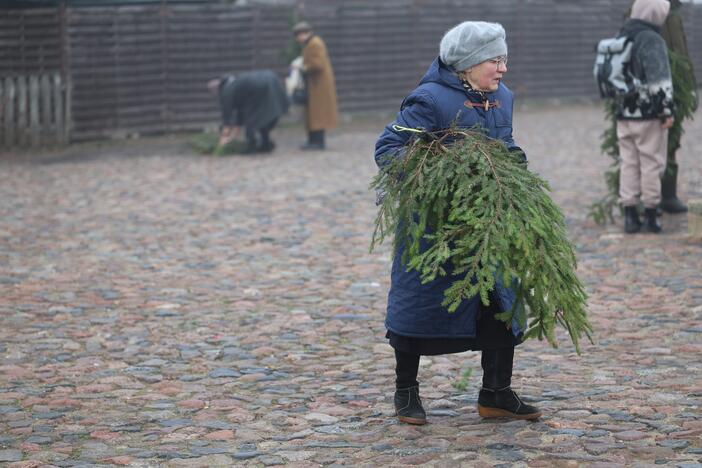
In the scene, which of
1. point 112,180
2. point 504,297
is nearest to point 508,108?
point 504,297

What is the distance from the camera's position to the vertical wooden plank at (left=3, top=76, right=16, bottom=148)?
17625 mm

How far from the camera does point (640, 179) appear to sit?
32.3 feet

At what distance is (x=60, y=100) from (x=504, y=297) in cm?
1442

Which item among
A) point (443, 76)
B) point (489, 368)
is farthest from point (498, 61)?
point (489, 368)

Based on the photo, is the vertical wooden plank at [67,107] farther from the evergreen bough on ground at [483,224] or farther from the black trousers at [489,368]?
the evergreen bough on ground at [483,224]

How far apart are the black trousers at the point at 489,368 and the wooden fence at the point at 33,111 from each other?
13606 millimetres

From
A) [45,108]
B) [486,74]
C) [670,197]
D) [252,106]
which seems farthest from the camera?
[45,108]

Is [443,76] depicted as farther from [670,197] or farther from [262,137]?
[262,137]

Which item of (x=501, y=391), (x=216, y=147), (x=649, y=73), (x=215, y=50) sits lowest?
(x=216, y=147)

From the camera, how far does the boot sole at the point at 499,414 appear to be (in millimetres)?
5227

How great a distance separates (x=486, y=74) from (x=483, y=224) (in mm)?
805

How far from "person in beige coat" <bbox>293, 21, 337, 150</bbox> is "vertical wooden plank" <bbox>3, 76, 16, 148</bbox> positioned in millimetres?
4204

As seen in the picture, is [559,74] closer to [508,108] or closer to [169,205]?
[169,205]

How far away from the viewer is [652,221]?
9.84 metres
